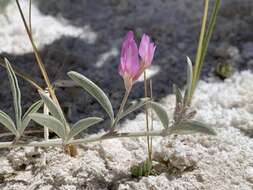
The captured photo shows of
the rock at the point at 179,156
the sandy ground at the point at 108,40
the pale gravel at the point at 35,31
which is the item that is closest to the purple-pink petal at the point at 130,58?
the rock at the point at 179,156

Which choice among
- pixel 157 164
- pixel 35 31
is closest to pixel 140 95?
pixel 157 164

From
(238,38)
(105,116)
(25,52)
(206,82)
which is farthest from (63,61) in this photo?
(238,38)

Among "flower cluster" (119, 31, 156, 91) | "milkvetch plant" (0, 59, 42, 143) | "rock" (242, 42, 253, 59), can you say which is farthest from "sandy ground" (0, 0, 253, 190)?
"flower cluster" (119, 31, 156, 91)

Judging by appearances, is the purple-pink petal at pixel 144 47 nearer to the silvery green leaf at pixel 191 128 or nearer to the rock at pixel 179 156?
the silvery green leaf at pixel 191 128

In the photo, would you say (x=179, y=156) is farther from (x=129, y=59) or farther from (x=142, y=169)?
(x=129, y=59)

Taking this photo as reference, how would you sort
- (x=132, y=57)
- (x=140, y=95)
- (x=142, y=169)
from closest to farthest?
(x=132, y=57) → (x=142, y=169) → (x=140, y=95)
